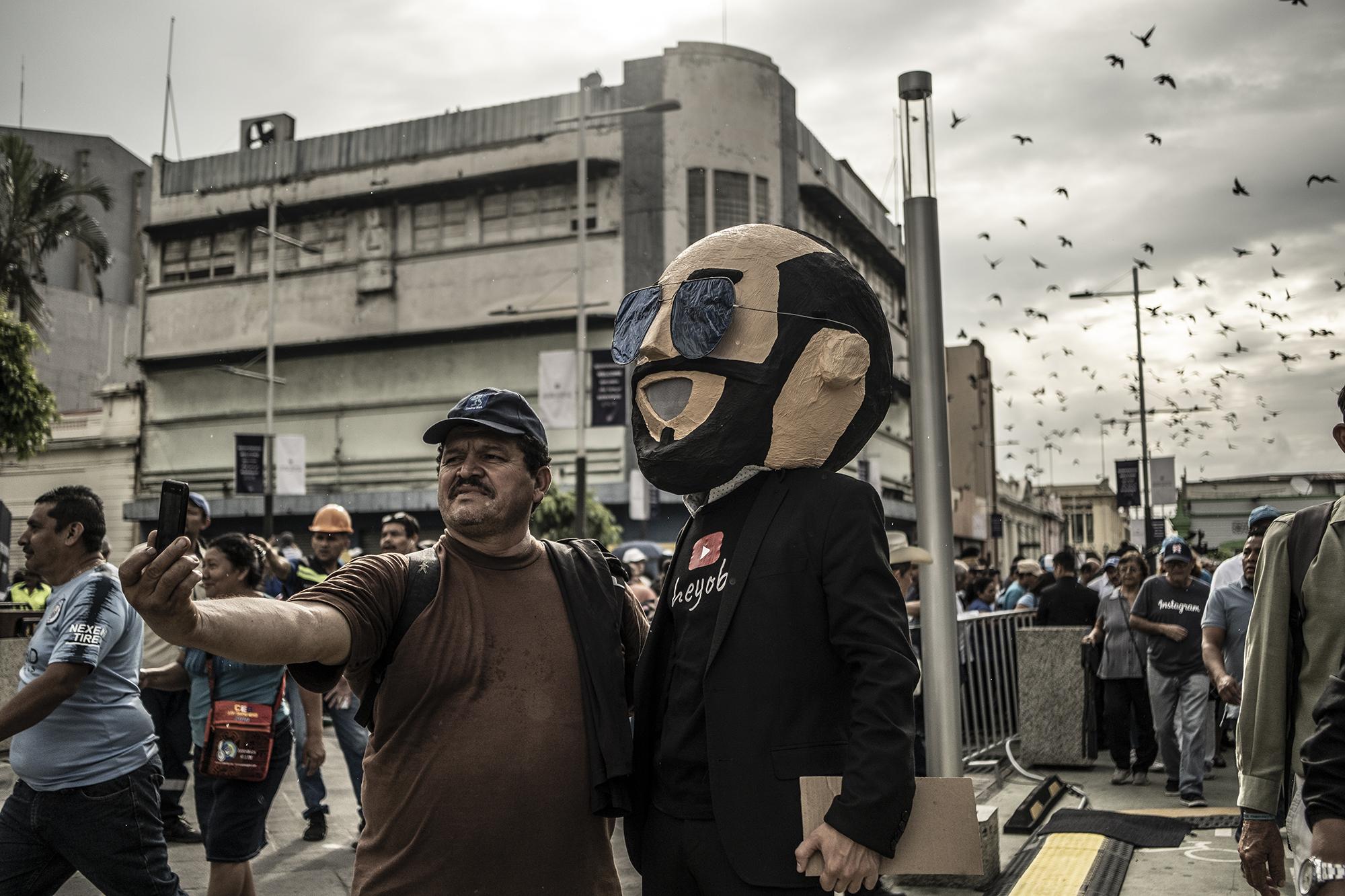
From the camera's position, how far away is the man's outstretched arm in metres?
2.30

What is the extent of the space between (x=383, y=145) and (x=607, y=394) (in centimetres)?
1871

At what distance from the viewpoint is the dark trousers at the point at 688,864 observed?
2928 mm

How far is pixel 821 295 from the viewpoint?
347 cm

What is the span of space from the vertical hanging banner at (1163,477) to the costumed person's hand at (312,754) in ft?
72.8

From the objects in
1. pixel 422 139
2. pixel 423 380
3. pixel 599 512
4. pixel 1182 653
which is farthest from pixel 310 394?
pixel 1182 653

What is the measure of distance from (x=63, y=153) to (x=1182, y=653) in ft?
135

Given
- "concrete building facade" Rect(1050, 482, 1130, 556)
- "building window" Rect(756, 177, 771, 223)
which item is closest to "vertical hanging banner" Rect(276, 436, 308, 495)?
"building window" Rect(756, 177, 771, 223)

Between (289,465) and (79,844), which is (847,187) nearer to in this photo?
(289,465)

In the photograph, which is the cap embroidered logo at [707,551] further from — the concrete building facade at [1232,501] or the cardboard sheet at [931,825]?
the concrete building facade at [1232,501]

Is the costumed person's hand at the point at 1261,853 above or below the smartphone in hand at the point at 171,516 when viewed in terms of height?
below

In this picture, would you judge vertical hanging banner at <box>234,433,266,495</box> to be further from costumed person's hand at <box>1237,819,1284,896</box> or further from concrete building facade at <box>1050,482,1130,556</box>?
concrete building facade at <box>1050,482,1130,556</box>

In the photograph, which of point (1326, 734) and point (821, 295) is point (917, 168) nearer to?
Answer: point (821, 295)

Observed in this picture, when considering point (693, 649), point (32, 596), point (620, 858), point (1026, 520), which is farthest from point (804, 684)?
point (1026, 520)

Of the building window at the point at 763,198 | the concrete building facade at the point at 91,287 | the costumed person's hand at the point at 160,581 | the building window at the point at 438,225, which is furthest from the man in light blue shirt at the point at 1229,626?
the concrete building facade at the point at 91,287
